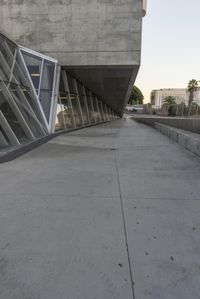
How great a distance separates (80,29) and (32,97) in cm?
556

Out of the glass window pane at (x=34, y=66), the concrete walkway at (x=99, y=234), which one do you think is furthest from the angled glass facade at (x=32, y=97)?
the concrete walkway at (x=99, y=234)

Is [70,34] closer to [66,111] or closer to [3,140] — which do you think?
[66,111]

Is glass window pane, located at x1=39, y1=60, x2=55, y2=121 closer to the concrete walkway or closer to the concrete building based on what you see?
the concrete building

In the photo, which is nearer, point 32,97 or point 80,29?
point 32,97

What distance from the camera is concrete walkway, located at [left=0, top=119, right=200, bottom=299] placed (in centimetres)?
221

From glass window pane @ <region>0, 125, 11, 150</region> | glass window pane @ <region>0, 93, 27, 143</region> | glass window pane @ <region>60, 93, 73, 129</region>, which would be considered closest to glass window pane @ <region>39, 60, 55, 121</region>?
glass window pane @ <region>60, 93, 73, 129</region>

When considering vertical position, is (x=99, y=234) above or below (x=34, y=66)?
below

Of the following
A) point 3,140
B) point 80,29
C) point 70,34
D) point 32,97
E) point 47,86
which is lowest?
point 3,140

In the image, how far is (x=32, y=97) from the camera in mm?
12492

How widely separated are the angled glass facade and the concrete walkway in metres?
3.80

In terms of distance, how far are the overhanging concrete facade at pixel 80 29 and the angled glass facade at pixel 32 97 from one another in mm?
1351

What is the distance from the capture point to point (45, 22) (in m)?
14.5

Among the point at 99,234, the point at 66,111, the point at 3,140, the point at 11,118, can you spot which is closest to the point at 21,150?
the point at 3,140

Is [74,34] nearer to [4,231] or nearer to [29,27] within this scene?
[29,27]
